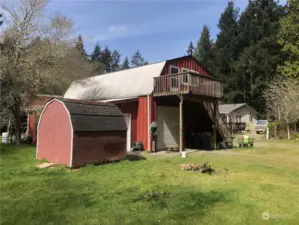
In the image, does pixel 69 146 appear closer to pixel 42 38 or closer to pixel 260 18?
pixel 42 38

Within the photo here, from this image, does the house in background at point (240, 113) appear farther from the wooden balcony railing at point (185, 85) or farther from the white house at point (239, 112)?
the wooden balcony railing at point (185, 85)

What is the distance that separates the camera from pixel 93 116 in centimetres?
1016

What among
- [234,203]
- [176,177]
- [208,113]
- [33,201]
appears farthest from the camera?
[208,113]

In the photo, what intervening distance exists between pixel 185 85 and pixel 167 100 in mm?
2318

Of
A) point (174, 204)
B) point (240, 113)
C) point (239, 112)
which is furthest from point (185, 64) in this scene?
point (240, 113)

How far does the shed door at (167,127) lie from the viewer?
51.3 feet

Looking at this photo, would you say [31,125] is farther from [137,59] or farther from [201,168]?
[137,59]

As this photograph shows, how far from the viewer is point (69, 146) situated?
9422 millimetres

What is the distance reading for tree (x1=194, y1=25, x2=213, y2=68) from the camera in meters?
54.7

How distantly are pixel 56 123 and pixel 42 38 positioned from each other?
32.8 feet

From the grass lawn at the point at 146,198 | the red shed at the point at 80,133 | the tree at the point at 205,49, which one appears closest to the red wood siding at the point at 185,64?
the red shed at the point at 80,133

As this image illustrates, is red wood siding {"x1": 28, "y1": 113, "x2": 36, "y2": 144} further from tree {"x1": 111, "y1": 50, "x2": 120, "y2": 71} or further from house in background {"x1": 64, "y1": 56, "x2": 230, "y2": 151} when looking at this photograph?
tree {"x1": 111, "y1": 50, "x2": 120, "y2": 71}

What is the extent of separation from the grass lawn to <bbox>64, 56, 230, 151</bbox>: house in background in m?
5.76

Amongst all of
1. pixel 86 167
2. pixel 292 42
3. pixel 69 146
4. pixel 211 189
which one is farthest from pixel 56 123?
pixel 292 42
